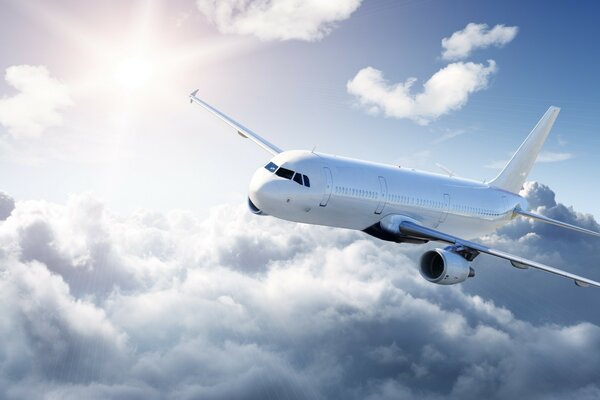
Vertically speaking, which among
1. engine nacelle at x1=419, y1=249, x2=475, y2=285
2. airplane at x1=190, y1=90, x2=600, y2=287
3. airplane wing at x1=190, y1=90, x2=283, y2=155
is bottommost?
engine nacelle at x1=419, y1=249, x2=475, y2=285

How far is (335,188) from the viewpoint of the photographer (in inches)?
1008

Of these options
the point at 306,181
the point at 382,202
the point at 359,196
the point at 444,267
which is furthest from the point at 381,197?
the point at 444,267

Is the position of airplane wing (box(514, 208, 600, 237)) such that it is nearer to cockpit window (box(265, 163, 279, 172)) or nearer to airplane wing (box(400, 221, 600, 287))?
airplane wing (box(400, 221, 600, 287))

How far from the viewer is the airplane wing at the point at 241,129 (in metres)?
32.6

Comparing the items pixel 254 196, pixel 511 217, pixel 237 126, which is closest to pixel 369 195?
pixel 254 196

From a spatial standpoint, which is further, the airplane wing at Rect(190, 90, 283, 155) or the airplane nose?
the airplane wing at Rect(190, 90, 283, 155)

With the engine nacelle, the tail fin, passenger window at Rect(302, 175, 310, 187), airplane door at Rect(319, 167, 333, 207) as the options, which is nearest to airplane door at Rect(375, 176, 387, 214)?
airplane door at Rect(319, 167, 333, 207)

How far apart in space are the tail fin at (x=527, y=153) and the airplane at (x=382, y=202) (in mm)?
8267

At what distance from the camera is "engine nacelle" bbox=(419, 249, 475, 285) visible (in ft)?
77.8

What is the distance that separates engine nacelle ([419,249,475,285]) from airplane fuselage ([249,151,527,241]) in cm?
354

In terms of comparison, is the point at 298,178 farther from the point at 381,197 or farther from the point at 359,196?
the point at 381,197

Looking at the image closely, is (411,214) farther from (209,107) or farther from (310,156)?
A: (209,107)

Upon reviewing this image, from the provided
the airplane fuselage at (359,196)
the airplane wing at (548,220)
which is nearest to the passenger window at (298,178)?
the airplane fuselage at (359,196)

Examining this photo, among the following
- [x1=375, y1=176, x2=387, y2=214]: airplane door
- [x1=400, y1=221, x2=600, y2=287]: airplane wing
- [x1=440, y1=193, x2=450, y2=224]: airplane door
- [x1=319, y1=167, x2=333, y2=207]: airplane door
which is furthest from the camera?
[x1=440, y1=193, x2=450, y2=224]: airplane door
